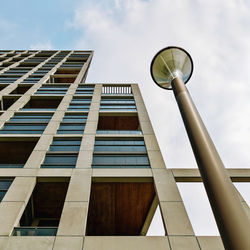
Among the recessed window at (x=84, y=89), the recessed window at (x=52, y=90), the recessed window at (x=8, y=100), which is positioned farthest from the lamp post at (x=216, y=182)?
the recessed window at (x=8, y=100)

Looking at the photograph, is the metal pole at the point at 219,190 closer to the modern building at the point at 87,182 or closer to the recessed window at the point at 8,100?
the modern building at the point at 87,182

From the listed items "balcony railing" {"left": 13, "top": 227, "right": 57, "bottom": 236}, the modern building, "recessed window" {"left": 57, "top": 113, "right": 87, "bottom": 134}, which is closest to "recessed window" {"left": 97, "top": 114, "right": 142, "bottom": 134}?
the modern building

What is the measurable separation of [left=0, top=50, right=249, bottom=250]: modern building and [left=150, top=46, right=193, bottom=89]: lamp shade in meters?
5.32

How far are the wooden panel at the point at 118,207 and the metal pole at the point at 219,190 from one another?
7.32 m

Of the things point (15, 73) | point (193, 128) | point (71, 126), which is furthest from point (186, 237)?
point (15, 73)

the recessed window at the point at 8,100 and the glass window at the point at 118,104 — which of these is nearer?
the glass window at the point at 118,104

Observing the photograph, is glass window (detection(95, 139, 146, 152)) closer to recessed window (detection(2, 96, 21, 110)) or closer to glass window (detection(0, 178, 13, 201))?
glass window (detection(0, 178, 13, 201))

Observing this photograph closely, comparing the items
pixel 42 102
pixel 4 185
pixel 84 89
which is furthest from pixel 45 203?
pixel 84 89

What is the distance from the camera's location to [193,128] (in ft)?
15.5

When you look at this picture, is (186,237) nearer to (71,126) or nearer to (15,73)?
(71,126)

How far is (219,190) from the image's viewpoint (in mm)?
3639

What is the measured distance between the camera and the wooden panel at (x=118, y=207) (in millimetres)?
11531

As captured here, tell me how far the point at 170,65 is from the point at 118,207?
9.35 metres

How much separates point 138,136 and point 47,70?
26.7m
